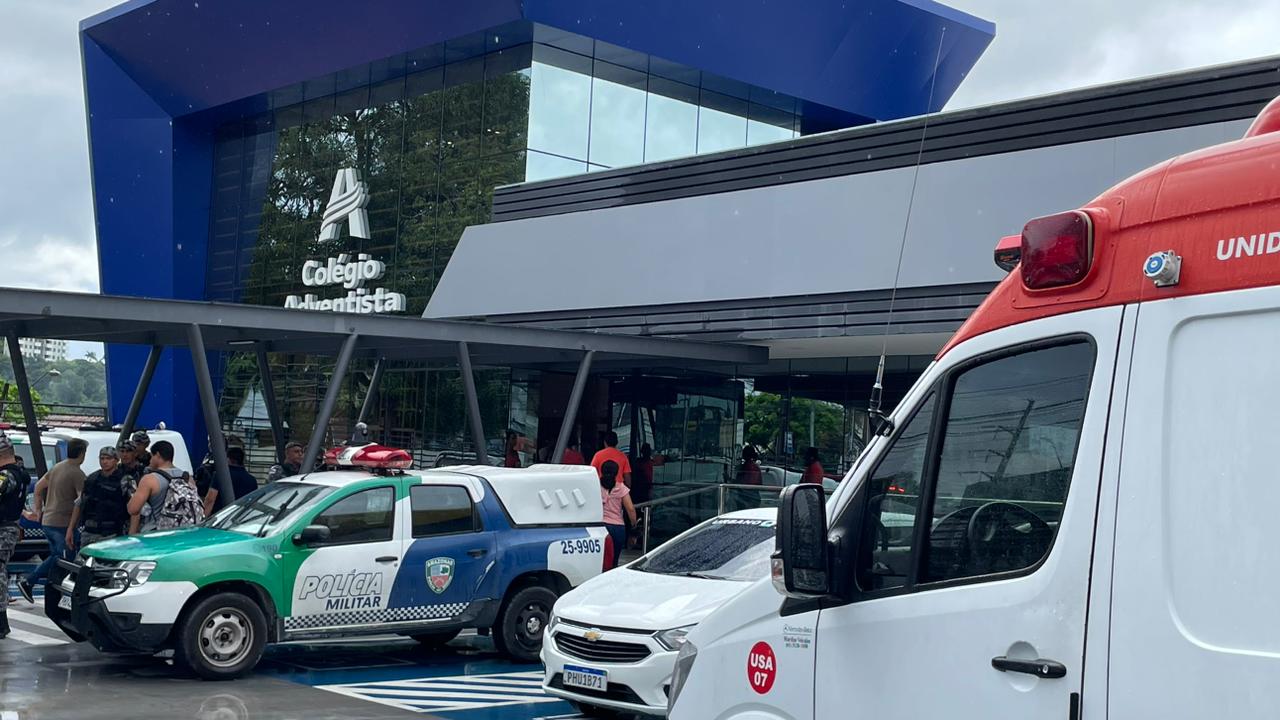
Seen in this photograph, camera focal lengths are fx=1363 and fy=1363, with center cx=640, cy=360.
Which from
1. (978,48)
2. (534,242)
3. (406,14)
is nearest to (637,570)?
(534,242)

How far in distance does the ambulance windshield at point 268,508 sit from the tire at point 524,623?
6.47 feet

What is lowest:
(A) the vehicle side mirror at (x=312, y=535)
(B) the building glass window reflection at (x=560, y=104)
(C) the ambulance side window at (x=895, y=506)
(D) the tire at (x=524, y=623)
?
(D) the tire at (x=524, y=623)

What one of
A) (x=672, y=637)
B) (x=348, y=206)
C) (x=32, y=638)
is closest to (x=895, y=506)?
(x=672, y=637)

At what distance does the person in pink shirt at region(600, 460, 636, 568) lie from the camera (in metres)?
14.4

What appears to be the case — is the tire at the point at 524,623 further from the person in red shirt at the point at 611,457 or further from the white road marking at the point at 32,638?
the white road marking at the point at 32,638

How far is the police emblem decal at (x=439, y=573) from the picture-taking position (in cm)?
1160

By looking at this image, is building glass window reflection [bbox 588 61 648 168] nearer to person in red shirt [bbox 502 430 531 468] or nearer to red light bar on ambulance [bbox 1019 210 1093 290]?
person in red shirt [bbox 502 430 531 468]

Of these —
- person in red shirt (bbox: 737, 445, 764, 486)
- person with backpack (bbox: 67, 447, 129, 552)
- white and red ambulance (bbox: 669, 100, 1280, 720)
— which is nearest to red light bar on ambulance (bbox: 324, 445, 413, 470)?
person with backpack (bbox: 67, 447, 129, 552)

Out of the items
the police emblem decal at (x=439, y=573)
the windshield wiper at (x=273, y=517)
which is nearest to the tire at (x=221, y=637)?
the windshield wiper at (x=273, y=517)

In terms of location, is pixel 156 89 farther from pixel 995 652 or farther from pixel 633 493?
pixel 995 652

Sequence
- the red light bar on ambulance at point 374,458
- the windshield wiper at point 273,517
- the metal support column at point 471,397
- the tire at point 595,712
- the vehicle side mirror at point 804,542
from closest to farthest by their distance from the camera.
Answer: the vehicle side mirror at point 804,542 < the tire at point 595,712 < the windshield wiper at point 273,517 < the red light bar on ambulance at point 374,458 < the metal support column at point 471,397

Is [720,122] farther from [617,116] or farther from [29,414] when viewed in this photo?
[29,414]

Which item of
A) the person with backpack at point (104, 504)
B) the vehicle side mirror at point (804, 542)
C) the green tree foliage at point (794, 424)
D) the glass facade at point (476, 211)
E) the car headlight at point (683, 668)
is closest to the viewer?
the vehicle side mirror at point (804, 542)

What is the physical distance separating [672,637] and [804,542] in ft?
17.3
